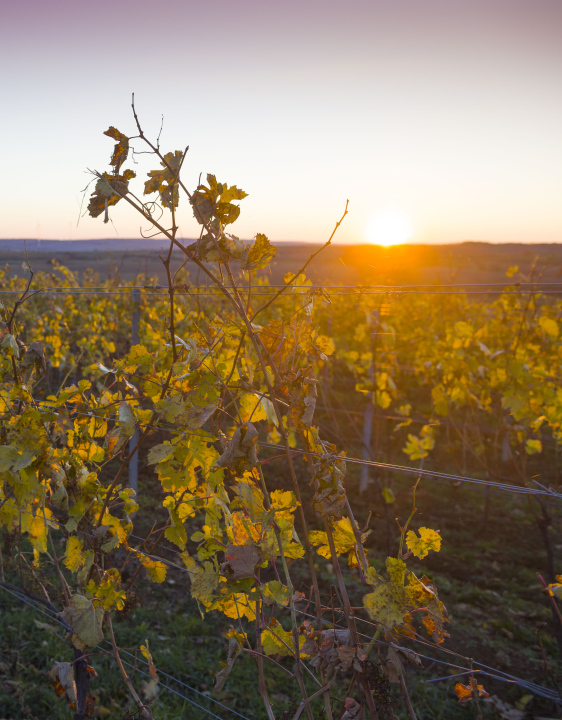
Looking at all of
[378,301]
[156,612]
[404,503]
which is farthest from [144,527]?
[378,301]

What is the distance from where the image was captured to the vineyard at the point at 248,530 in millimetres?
1212

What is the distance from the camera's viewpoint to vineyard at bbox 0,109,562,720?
47.7 inches

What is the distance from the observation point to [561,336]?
4.54 m

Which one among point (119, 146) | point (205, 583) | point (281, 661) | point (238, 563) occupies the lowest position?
point (281, 661)

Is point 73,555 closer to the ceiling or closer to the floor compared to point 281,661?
closer to the ceiling

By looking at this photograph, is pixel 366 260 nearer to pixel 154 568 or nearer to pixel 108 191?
pixel 108 191

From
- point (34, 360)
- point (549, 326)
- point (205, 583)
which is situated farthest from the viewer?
point (549, 326)

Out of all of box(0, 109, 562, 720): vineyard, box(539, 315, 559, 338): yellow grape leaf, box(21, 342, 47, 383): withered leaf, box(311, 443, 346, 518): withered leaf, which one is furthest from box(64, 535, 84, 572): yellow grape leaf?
box(539, 315, 559, 338): yellow grape leaf

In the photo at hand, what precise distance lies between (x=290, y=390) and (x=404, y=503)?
412 cm

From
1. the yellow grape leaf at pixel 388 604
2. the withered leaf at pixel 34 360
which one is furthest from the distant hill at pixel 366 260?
the yellow grape leaf at pixel 388 604

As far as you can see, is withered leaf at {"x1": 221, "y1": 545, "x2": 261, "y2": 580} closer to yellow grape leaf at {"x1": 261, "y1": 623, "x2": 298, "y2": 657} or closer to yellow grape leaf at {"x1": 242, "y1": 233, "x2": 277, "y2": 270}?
yellow grape leaf at {"x1": 261, "y1": 623, "x2": 298, "y2": 657}

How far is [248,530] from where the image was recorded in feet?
4.25

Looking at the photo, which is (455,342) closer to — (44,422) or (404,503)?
(404,503)

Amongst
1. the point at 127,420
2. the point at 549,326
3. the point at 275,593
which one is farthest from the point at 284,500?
the point at 549,326
